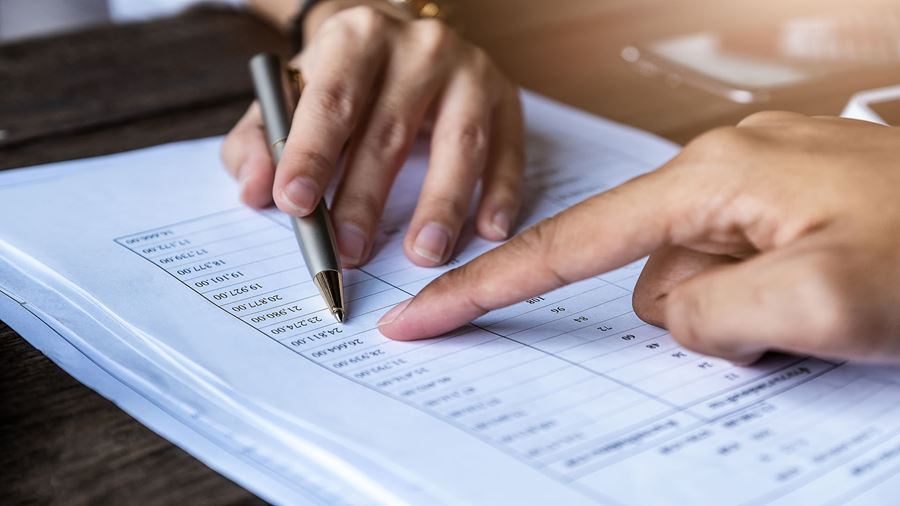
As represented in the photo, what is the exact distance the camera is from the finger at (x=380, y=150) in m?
0.63

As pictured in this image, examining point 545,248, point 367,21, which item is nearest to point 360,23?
point 367,21

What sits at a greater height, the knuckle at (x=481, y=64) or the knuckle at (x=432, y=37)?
the knuckle at (x=432, y=37)

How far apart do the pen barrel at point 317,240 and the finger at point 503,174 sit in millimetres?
117

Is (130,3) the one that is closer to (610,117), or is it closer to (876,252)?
(610,117)

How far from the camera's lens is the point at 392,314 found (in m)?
0.53

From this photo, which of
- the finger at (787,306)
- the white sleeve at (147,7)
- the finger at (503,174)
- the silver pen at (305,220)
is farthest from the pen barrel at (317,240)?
the white sleeve at (147,7)

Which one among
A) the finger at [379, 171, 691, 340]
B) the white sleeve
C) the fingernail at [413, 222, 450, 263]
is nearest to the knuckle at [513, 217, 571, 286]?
the finger at [379, 171, 691, 340]

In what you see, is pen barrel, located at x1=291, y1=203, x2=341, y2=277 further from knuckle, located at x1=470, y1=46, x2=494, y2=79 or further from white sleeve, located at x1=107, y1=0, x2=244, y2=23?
white sleeve, located at x1=107, y1=0, x2=244, y2=23

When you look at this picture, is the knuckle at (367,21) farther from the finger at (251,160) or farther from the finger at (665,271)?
the finger at (665,271)

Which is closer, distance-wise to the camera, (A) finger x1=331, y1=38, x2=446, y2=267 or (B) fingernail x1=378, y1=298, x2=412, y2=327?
(B) fingernail x1=378, y1=298, x2=412, y2=327

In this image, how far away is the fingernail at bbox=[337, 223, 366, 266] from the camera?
615 millimetres

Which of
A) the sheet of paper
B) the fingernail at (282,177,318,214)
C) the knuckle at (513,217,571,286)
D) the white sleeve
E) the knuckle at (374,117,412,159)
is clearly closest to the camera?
the sheet of paper

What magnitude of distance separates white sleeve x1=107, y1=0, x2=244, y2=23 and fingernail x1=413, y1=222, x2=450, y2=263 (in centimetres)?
62

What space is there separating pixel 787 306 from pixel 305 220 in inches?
12.1
